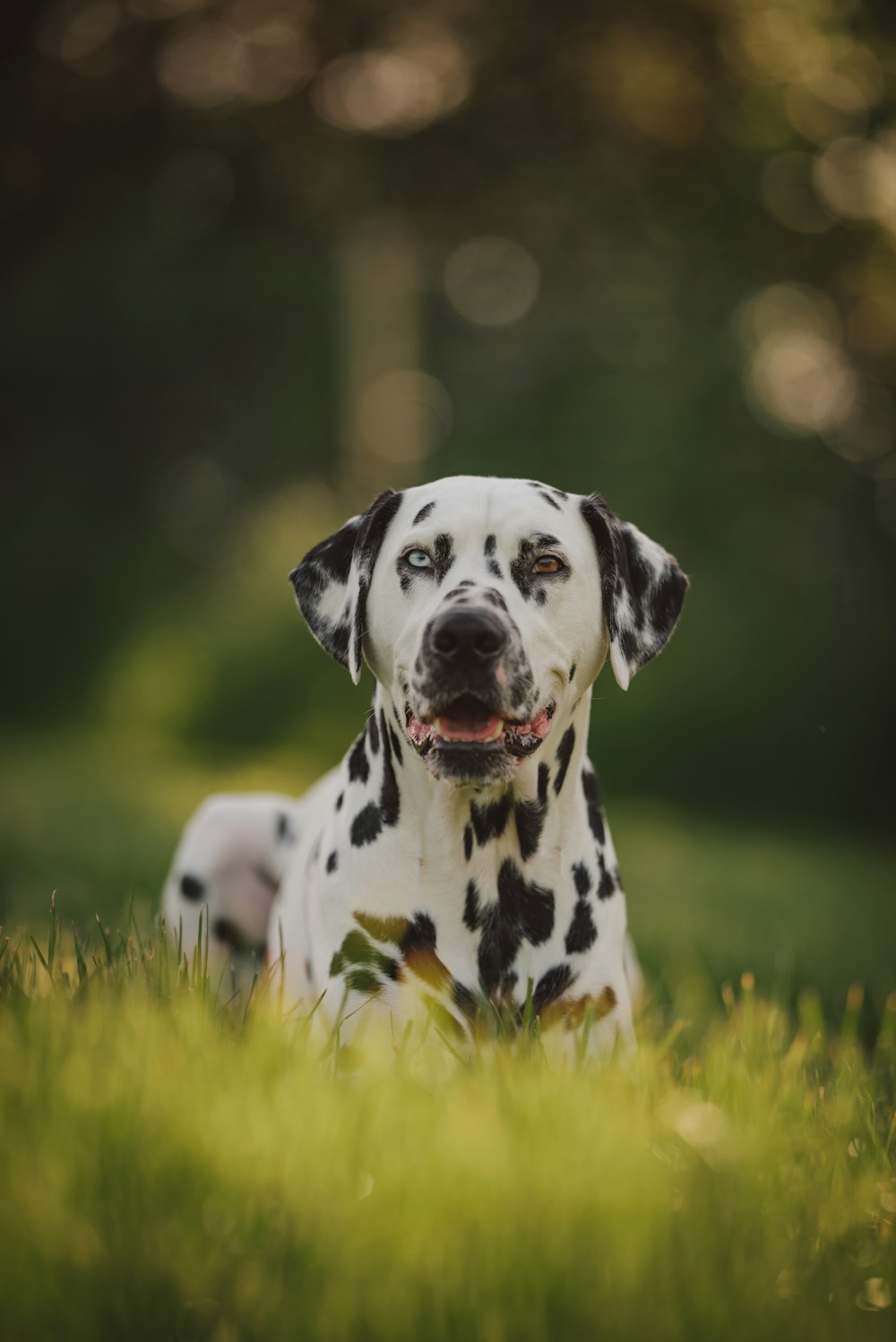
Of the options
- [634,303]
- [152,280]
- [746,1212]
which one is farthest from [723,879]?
[152,280]

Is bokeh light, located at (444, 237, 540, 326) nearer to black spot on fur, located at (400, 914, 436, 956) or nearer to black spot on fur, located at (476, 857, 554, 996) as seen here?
black spot on fur, located at (476, 857, 554, 996)

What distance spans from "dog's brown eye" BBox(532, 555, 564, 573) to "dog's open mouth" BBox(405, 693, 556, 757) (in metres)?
0.43

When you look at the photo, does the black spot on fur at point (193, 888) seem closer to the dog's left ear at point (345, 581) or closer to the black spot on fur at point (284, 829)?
the black spot on fur at point (284, 829)

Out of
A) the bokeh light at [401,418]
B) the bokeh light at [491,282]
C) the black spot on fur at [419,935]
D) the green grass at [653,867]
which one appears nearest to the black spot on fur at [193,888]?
the green grass at [653,867]

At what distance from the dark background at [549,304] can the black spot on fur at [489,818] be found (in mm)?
4432

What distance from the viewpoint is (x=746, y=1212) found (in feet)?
7.53

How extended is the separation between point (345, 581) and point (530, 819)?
93cm

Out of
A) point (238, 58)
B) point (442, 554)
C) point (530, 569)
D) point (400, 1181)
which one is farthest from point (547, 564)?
point (238, 58)

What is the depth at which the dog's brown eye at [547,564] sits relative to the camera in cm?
332

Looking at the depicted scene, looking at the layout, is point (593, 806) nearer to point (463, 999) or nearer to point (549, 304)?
point (463, 999)

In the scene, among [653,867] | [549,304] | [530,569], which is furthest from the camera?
[549,304]

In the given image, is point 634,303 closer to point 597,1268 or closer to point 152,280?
point 152,280

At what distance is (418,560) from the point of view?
334 cm

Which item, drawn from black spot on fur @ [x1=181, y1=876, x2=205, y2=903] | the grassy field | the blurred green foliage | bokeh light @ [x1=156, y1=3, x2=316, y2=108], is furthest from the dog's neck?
bokeh light @ [x1=156, y1=3, x2=316, y2=108]
